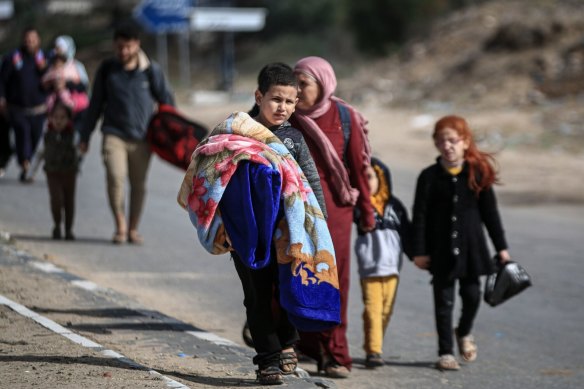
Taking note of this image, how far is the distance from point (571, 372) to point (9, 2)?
4839 centimetres

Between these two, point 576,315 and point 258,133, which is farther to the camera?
point 576,315

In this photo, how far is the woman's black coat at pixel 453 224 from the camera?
7.63m

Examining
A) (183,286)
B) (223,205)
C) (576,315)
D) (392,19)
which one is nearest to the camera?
(223,205)

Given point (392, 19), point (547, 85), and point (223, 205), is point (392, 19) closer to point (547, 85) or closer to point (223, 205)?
point (547, 85)

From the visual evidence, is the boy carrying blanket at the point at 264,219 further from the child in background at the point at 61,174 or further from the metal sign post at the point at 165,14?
the metal sign post at the point at 165,14

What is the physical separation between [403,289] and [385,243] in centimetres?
270

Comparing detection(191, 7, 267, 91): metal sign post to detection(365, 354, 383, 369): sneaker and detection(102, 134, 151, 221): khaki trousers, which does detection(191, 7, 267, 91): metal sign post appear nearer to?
detection(102, 134, 151, 221): khaki trousers

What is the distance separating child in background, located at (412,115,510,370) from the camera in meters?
7.62

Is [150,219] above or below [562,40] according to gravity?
below

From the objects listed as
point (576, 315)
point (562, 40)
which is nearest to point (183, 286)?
point (576, 315)

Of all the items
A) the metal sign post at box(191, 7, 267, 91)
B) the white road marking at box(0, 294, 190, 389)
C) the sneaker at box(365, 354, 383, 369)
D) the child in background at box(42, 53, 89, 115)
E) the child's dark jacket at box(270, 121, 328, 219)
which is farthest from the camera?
the metal sign post at box(191, 7, 267, 91)

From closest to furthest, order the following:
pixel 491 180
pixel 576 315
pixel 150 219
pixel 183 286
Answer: pixel 491 180 → pixel 576 315 → pixel 183 286 → pixel 150 219

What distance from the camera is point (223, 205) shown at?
5.82m

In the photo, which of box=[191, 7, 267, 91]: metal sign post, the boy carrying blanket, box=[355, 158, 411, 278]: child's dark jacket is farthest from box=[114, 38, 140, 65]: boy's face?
box=[191, 7, 267, 91]: metal sign post
